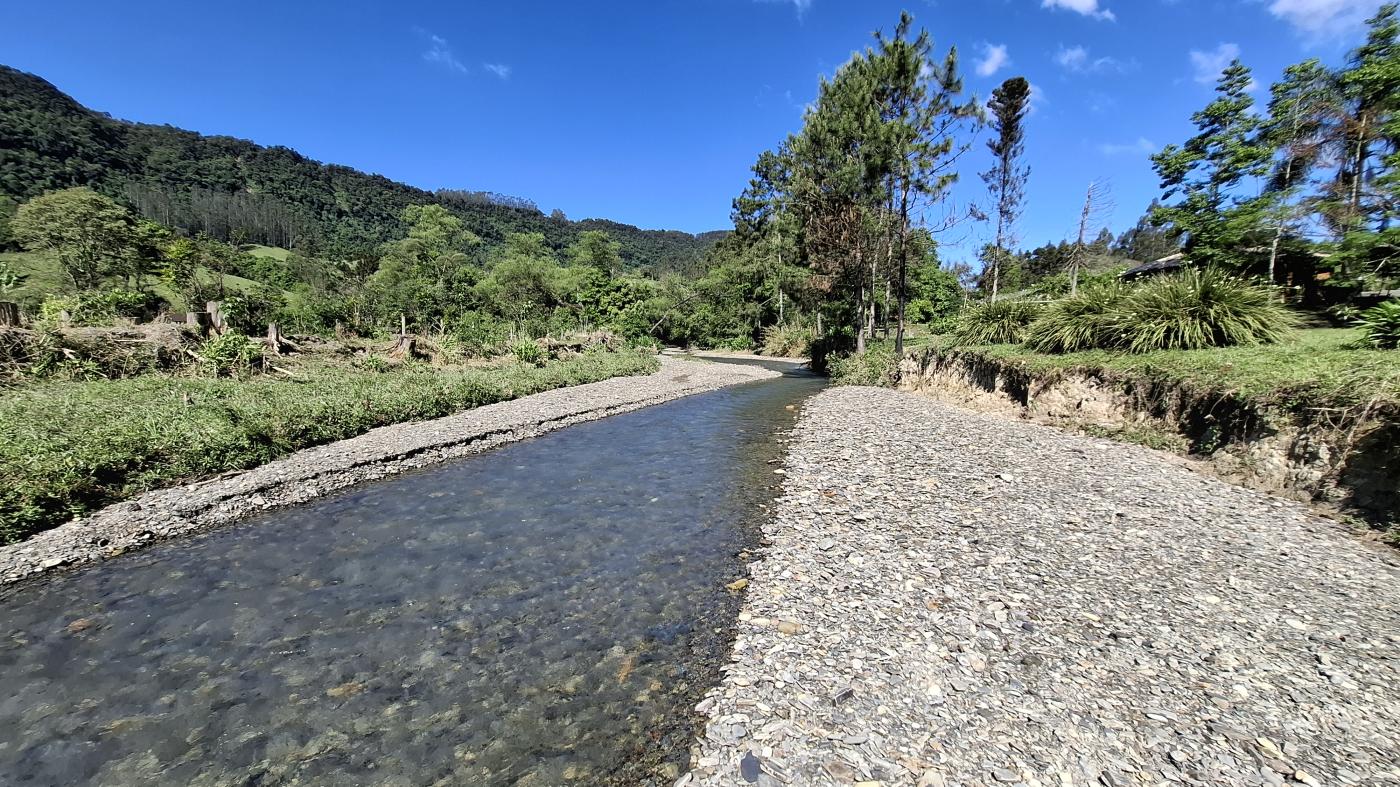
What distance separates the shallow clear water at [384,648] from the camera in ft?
11.7

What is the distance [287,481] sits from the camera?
8.71 metres

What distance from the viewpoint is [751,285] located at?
168 feet

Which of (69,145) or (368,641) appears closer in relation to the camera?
(368,641)

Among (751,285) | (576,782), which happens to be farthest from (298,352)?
(751,285)

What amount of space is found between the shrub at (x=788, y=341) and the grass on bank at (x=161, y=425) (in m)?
30.2

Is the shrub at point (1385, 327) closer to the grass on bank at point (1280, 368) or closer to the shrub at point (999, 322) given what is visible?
the grass on bank at point (1280, 368)

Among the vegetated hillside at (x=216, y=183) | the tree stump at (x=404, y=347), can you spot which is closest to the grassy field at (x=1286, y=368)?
the tree stump at (x=404, y=347)

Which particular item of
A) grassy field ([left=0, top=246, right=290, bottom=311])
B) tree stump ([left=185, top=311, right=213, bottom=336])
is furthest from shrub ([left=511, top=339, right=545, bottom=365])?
grassy field ([left=0, top=246, right=290, bottom=311])


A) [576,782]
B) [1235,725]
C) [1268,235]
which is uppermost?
[1268,235]

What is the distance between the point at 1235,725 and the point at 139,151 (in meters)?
155

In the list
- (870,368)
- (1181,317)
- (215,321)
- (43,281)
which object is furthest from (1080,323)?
(43,281)

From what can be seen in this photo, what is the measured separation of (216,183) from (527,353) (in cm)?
12989

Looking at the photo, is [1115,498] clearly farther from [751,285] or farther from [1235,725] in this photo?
[751,285]

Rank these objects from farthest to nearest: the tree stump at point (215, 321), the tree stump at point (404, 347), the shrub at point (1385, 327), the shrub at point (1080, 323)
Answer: the tree stump at point (404, 347)
the tree stump at point (215, 321)
the shrub at point (1080, 323)
the shrub at point (1385, 327)
